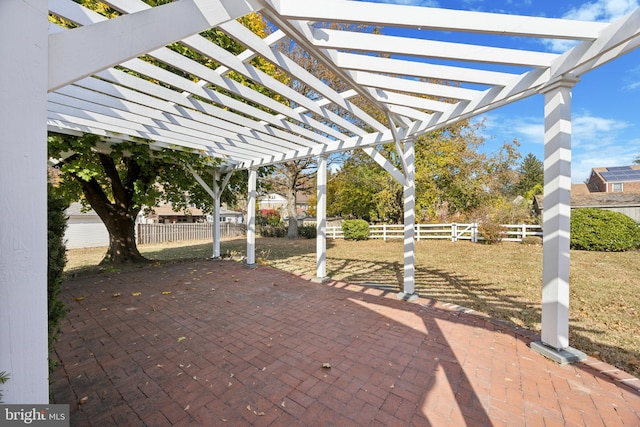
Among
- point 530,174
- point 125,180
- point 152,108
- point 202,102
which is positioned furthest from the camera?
point 530,174

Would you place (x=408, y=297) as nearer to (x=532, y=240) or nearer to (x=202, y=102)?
(x=202, y=102)

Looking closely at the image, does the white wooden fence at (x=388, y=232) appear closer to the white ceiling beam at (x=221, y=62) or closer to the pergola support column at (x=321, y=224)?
the pergola support column at (x=321, y=224)

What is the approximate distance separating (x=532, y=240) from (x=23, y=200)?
15.5 metres

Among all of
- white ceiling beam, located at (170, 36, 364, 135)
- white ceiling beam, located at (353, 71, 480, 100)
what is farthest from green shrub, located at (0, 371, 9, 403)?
white ceiling beam, located at (353, 71, 480, 100)

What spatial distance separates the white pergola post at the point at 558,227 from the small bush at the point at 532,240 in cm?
1157

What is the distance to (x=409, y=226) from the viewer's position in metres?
4.90

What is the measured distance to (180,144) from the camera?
6215mm

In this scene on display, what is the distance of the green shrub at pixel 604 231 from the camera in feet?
33.1

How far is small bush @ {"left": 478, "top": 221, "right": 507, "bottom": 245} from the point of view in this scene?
497 inches

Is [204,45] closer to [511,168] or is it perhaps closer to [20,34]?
[20,34]

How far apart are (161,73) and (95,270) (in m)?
6.55

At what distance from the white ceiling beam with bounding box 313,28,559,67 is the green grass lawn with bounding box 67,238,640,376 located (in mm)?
3407

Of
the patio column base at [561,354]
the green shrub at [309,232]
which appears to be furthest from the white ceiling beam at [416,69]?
the green shrub at [309,232]

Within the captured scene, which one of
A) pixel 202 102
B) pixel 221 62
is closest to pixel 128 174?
pixel 202 102
